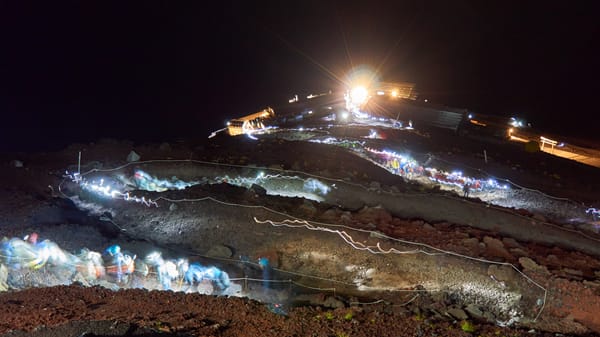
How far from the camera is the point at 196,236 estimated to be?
1284 centimetres

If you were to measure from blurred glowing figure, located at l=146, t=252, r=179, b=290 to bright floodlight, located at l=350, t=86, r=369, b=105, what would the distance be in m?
21.6

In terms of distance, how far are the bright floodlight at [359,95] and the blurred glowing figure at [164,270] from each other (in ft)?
70.7

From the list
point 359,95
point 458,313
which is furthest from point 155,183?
point 359,95

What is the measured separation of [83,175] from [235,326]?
12.2 metres

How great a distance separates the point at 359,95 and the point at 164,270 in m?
22.5

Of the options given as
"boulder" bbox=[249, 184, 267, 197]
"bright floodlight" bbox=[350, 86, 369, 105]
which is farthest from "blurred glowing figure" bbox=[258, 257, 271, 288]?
"bright floodlight" bbox=[350, 86, 369, 105]

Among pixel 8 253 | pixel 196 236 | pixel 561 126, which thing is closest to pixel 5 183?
pixel 8 253

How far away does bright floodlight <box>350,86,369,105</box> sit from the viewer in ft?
98.1

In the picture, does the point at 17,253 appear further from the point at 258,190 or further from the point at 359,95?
the point at 359,95

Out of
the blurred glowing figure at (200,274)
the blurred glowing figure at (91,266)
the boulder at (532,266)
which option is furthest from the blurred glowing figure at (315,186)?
the blurred glowing figure at (91,266)

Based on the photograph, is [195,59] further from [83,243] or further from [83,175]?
[83,243]

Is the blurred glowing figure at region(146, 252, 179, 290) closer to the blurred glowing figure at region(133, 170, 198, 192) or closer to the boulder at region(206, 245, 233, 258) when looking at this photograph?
the boulder at region(206, 245, 233, 258)

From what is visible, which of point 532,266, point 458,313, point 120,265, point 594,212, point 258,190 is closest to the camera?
point 458,313

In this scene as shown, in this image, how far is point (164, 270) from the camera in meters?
10.6
